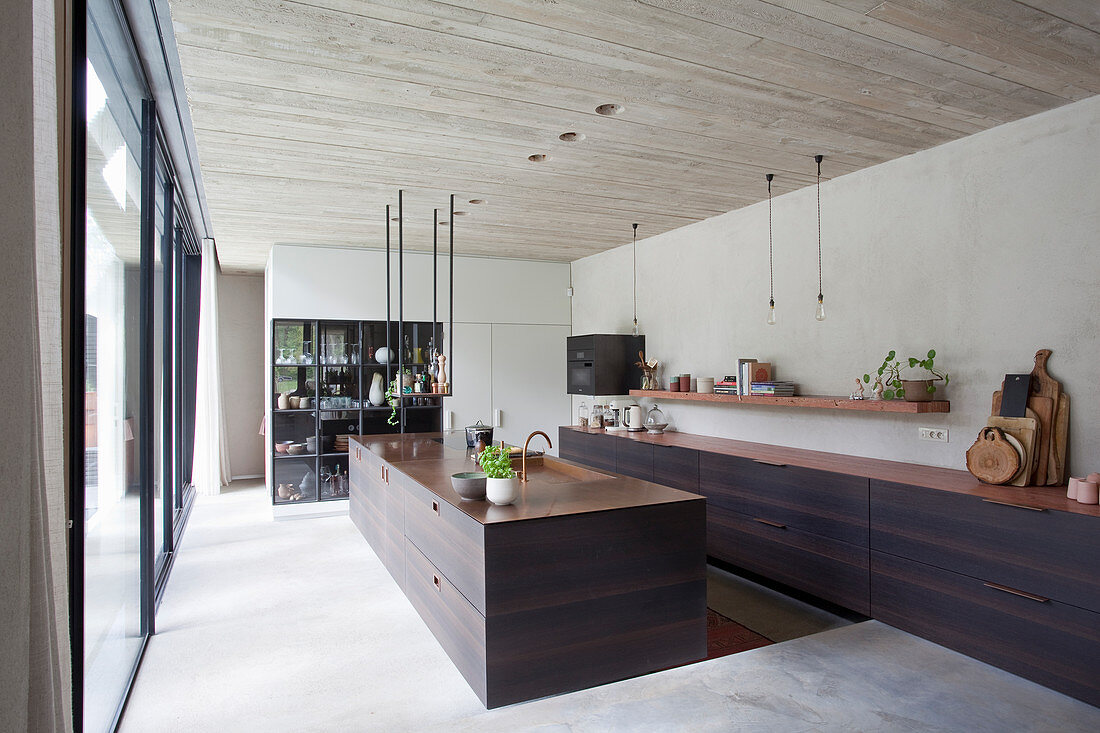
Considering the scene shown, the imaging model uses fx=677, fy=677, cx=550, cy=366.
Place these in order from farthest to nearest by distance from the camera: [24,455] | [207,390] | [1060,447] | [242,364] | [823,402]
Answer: [242,364], [207,390], [823,402], [1060,447], [24,455]

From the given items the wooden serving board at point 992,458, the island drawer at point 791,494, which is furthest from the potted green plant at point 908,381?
the island drawer at point 791,494

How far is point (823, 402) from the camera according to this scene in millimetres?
4379

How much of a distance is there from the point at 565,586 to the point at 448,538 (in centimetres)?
61

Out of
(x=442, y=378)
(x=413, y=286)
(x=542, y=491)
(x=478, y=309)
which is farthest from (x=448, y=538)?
(x=478, y=309)

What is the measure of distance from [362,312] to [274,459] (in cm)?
168

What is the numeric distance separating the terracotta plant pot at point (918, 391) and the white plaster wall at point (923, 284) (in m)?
A: 0.16

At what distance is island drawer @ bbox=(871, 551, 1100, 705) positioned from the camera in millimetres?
2803

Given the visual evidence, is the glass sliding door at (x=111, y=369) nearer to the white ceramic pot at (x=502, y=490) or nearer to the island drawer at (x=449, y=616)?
the island drawer at (x=449, y=616)

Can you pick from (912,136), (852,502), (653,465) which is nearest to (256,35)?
(912,136)

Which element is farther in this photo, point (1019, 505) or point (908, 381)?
point (908, 381)

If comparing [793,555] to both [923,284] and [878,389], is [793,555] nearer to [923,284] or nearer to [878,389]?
[878,389]

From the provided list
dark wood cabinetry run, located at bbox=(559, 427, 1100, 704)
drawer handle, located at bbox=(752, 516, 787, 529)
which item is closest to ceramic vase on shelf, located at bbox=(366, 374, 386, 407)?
dark wood cabinetry run, located at bbox=(559, 427, 1100, 704)

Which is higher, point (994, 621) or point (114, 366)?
point (114, 366)

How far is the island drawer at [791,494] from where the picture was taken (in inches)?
148
